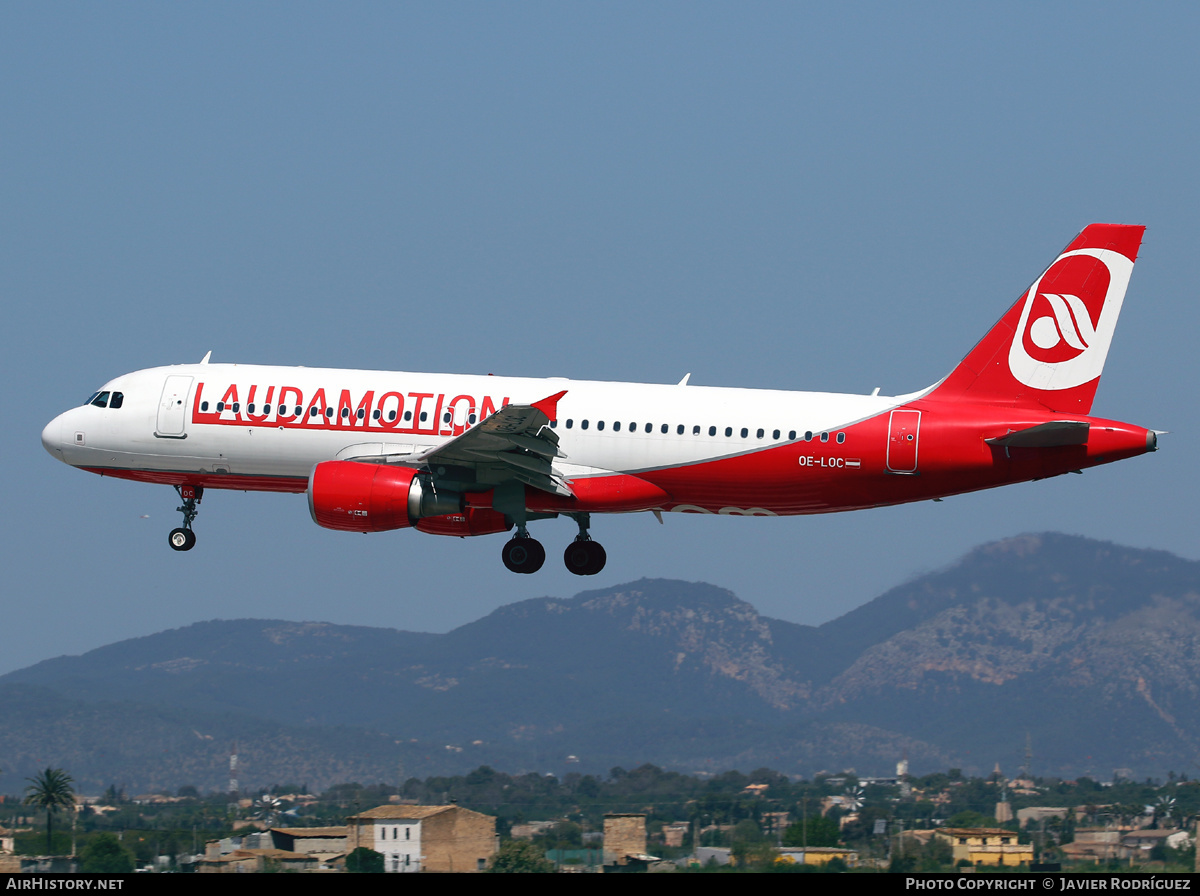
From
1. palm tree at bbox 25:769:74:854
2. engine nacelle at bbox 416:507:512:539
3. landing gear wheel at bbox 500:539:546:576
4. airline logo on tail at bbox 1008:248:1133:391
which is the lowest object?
palm tree at bbox 25:769:74:854

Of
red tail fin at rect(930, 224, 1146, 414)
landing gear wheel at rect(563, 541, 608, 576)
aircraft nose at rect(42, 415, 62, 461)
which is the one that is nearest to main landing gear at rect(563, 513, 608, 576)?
landing gear wheel at rect(563, 541, 608, 576)

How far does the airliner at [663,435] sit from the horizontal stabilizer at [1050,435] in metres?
0.06

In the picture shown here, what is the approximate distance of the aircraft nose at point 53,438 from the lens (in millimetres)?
48000

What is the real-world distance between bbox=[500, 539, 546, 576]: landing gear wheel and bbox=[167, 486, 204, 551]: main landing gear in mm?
10240

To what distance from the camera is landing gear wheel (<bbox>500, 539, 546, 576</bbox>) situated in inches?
1817

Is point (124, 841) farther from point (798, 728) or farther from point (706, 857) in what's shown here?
point (798, 728)

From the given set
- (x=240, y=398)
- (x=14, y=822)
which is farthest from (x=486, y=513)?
(x=14, y=822)

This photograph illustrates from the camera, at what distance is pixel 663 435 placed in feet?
144

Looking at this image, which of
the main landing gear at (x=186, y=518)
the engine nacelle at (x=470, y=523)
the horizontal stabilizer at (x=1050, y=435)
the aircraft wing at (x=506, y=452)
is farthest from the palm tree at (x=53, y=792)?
the horizontal stabilizer at (x=1050, y=435)

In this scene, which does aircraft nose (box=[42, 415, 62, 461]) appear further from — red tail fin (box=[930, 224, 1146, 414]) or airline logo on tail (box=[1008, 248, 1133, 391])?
airline logo on tail (box=[1008, 248, 1133, 391])

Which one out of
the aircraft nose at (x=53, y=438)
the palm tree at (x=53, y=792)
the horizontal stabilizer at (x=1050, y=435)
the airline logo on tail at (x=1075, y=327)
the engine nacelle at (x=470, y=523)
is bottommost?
the palm tree at (x=53, y=792)

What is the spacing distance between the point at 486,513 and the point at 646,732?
117 metres

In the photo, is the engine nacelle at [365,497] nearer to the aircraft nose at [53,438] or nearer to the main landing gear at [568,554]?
the main landing gear at [568,554]

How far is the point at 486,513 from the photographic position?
46.1 m
